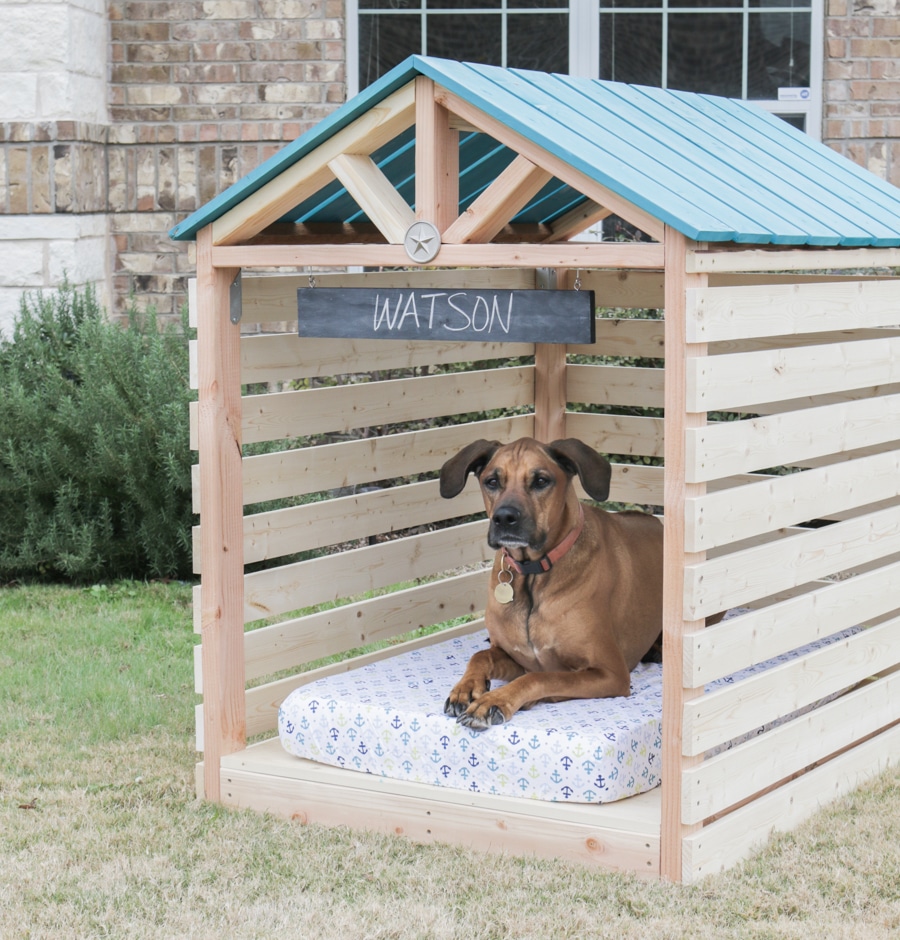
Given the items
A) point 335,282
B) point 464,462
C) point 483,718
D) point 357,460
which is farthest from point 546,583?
point 335,282

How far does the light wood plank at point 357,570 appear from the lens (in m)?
5.19

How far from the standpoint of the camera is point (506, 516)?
15.5ft

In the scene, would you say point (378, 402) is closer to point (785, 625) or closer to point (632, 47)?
point (785, 625)

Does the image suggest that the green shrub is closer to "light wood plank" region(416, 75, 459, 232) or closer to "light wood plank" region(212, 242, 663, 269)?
"light wood plank" region(212, 242, 663, 269)

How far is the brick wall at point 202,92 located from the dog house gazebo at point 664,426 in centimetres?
392

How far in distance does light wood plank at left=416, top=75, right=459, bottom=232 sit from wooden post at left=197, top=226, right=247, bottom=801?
83cm

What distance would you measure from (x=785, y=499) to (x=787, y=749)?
80 centimetres

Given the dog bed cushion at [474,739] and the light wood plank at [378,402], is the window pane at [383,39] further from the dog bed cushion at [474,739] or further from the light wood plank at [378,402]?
the dog bed cushion at [474,739]

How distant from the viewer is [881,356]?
5121 mm

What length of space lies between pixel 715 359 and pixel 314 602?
1.95 meters

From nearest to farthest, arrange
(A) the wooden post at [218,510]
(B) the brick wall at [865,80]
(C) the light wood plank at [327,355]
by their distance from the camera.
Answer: (A) the wooden post at [218,510]
(C) the light wood plank at [327,355]
(B) the brick wall at [865,80]

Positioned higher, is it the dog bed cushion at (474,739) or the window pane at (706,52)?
the window pane at (706,52)

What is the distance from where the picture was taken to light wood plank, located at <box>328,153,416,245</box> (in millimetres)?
4461

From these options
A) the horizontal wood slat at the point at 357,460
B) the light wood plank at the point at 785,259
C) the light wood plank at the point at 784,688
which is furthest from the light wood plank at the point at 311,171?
the light wood plank at the point at 784,688
